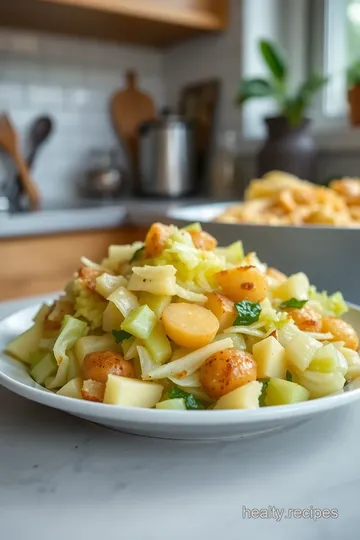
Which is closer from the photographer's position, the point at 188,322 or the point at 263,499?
the point at 263,499

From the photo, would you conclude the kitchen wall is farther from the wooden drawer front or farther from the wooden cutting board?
the wooden drawer front

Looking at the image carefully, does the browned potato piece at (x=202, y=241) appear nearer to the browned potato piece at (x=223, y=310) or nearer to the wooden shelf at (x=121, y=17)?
the browned potato piece at (x=223, y=310)

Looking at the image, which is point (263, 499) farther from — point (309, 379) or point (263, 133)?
point (263, 133)

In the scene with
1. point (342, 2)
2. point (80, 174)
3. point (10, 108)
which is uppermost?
point (342, 2)

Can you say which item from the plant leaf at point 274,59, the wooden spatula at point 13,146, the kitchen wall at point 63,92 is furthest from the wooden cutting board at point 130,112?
the plant leaf at point 274,59

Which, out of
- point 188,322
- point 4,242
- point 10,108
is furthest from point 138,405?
point 10,108

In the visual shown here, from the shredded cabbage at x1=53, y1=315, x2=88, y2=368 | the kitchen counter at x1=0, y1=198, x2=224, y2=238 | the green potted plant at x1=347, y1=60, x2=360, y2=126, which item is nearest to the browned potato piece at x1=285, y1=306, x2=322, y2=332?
the shredded cabbage at x1=53, y1=315, x2=88, y2=368
